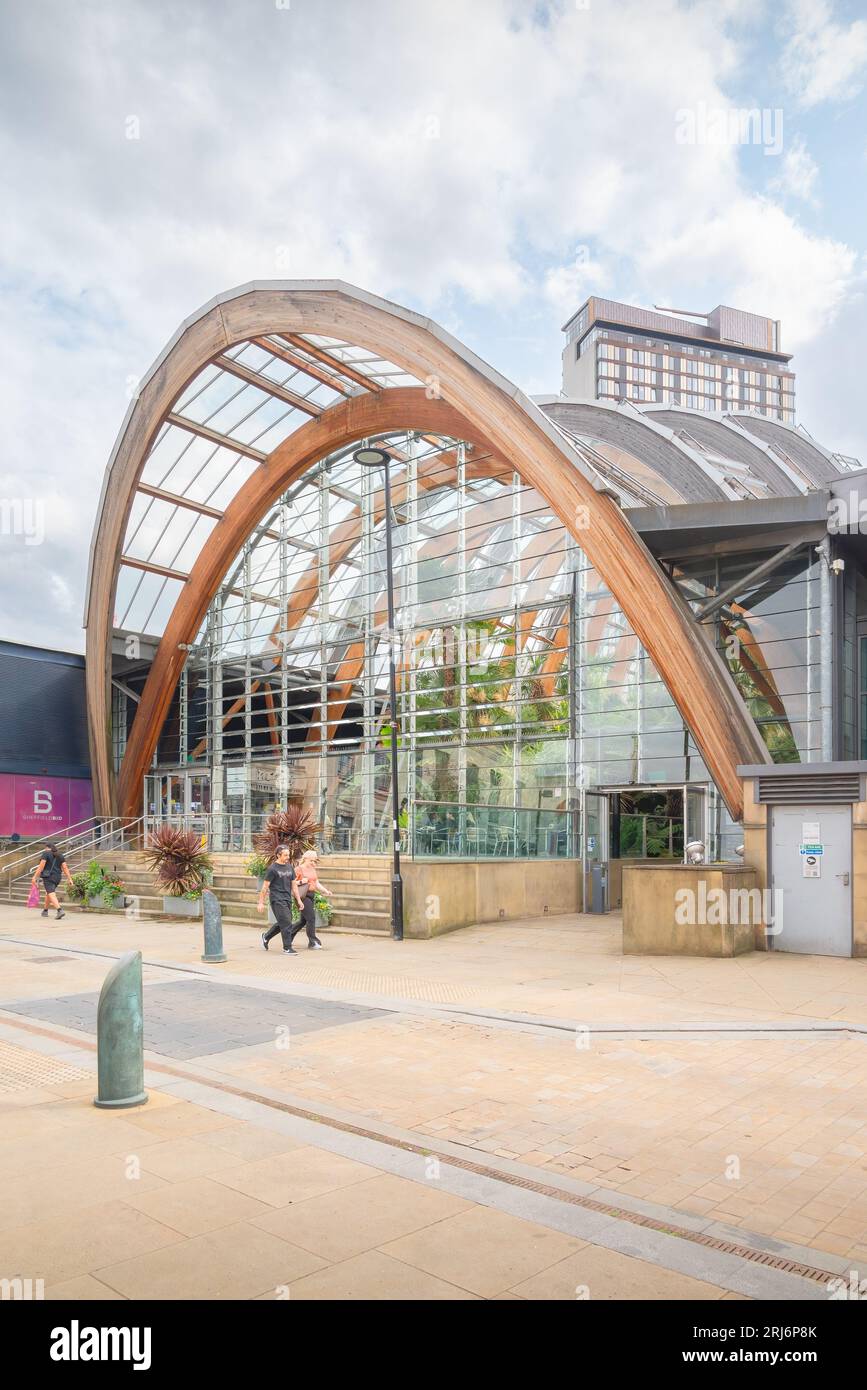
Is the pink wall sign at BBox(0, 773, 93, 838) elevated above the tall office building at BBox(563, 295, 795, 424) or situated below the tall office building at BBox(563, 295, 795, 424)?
below

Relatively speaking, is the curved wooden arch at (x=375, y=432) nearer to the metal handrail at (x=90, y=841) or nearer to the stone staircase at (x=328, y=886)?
the metal handrail at (x=90, y=841)

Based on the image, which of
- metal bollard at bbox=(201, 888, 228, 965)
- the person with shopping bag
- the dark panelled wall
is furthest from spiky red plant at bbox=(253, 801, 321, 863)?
the dark panelled wall

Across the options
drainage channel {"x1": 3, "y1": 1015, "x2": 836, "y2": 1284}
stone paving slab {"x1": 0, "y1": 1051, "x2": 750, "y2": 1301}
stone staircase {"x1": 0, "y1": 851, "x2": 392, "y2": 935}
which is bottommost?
stone staircase {"x1": 0, "y1": 851, "x2": 392, "y2": 935}

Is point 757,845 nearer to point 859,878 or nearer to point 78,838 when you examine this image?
point 859,878

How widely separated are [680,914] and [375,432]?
71.2 feet

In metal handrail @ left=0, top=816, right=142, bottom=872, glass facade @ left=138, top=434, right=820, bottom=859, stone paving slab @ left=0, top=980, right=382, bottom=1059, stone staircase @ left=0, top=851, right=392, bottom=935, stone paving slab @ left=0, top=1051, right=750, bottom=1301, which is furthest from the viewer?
metal handrail @ left=0, top=816, right=142, bottom=872

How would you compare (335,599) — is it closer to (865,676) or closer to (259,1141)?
(865,676)

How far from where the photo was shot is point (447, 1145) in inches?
238

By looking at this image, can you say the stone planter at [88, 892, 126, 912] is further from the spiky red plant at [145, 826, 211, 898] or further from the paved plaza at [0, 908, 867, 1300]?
the paved plaza at [0, 908, 867, 1300]

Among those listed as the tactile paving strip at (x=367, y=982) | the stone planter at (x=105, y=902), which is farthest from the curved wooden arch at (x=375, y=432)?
the stone planter at (x=105, y=902)

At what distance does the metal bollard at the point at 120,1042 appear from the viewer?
682cm

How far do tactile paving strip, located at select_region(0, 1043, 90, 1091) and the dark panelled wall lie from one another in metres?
34.3

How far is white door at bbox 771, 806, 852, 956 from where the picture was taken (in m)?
14.4

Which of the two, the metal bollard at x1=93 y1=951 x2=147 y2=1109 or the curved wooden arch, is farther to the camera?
the curved wooden arch
